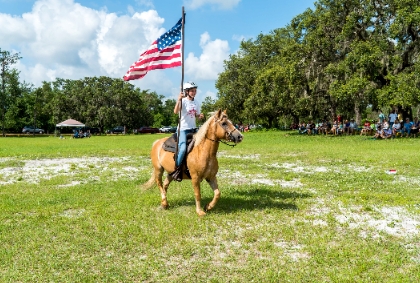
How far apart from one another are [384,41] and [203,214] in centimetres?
2486

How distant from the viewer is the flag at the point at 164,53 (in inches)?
313

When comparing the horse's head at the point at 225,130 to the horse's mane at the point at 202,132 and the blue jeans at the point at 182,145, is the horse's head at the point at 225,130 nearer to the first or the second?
the horse's mane at the point at 202,132

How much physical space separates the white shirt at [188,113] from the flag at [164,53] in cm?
111

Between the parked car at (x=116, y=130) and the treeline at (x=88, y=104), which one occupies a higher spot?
the treeline at (x=88, y=104)

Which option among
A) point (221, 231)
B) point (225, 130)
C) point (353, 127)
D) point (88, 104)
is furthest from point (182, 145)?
point (88, 104)

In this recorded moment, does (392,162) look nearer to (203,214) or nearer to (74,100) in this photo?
(203,214)

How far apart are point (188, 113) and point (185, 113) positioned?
0.20ft

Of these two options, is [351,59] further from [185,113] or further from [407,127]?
[185,113]

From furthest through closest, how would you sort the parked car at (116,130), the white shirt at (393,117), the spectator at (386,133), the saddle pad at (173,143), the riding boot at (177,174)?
1. the parked car at (116,130)
2. the white shirt at (393,117)
3. the spectator at (386,133)
4. the riding boot at (177,174)
5. the saddle pad at (173,143)

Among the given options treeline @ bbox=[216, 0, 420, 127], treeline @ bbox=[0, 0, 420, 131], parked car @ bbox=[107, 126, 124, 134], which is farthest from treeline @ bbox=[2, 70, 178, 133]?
treeline @ bbox=[216, 0, 420, 127]

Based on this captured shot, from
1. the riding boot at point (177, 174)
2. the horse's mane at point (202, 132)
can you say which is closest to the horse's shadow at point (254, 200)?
the riding boot at point (177, 174)

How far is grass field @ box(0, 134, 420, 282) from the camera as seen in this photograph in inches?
177

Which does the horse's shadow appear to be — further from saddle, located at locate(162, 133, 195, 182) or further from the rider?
the rider

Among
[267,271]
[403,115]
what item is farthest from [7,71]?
[267,271]
